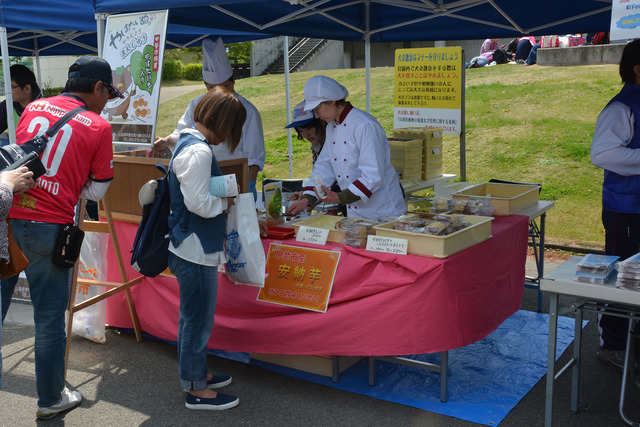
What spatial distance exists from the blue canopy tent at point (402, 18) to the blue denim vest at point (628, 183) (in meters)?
1.24

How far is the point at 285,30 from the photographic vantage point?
5.64m

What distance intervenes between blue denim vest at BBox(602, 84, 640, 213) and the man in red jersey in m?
2.80

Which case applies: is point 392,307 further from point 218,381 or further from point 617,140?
point 617,140

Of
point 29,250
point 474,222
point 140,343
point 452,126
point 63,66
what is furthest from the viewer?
point 63,66

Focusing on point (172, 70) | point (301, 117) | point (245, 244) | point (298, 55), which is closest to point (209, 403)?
point (245, 244)

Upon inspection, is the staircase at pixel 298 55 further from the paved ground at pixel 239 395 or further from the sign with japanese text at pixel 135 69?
the paved ground at pixel 239 395

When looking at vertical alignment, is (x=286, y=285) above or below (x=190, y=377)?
above

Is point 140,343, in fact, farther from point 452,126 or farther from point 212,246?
point 452,126

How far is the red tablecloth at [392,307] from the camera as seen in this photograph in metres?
3.01

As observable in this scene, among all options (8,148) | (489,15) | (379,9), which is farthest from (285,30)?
(8,148)

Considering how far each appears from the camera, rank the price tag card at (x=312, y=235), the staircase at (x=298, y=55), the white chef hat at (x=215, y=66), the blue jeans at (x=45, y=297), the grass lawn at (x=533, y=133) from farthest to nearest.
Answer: the staircase at (x=298, y=55), the grass lawn at (x=533, y=133), the white chef hat at (x=215, y=66), the price tag card at (x=312, y=235), the blue jeans at (x=45, y=297)

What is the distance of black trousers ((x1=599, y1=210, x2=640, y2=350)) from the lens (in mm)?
3494

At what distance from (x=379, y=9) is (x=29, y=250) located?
3.91 m

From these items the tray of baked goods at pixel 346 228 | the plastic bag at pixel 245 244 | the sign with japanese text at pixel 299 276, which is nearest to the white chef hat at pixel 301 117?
the tray of baked goods at pixel 346 228
